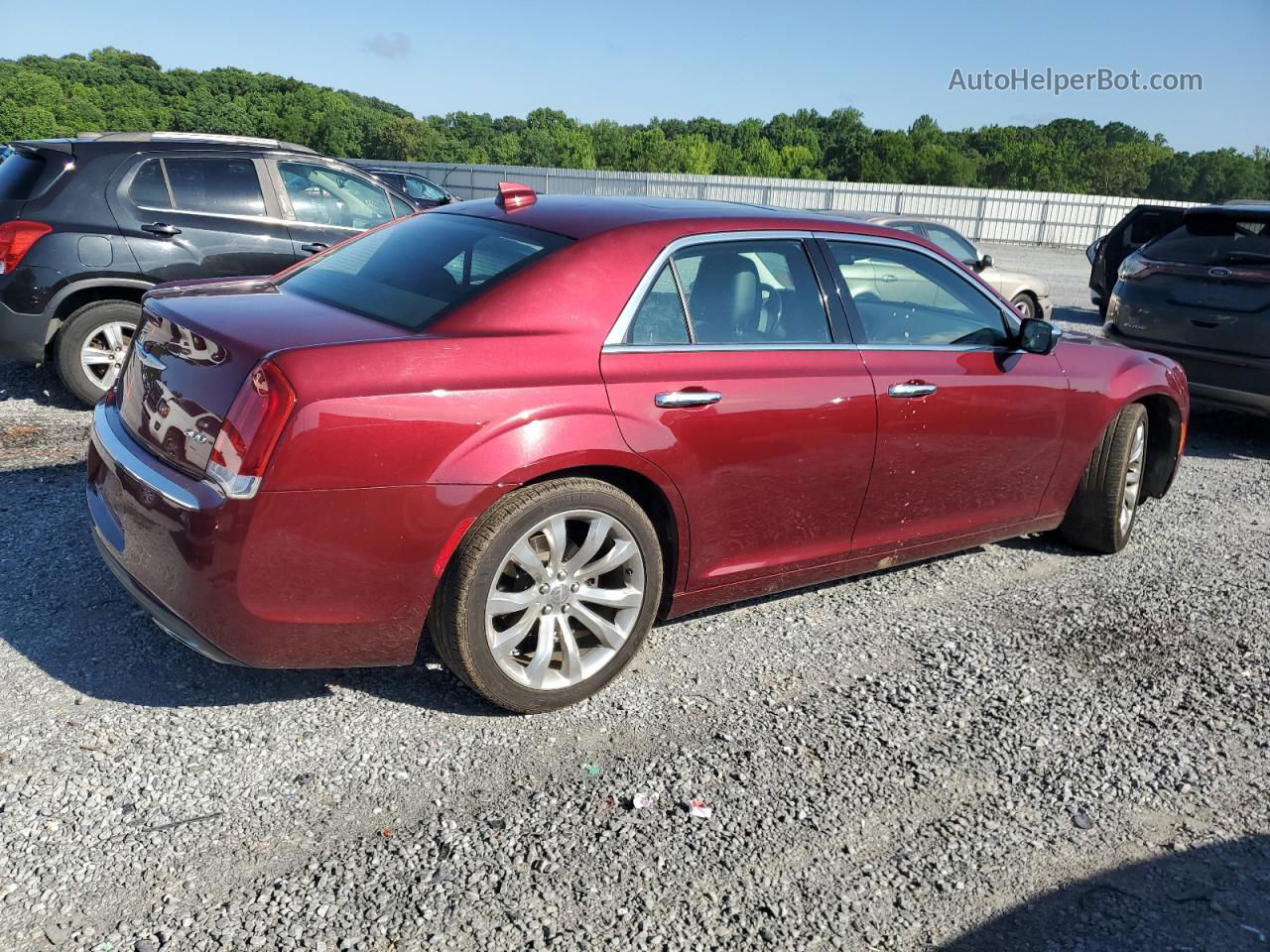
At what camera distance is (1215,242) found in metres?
7.78

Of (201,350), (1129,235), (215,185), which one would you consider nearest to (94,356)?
(215,185)

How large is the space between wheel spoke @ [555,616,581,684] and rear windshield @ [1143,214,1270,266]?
633 cm

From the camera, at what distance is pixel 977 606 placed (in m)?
4.70

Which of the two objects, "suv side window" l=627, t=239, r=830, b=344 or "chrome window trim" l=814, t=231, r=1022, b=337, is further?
"chrome window trim" l=814, t=231, r=1022, b=337

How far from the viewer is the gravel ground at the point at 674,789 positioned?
8.46ft

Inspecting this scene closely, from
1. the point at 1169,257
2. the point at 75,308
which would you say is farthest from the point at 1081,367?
the point at 75,308

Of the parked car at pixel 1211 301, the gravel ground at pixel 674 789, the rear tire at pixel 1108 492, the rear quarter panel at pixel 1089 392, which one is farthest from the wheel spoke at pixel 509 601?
the parked car at pixel 1211 301

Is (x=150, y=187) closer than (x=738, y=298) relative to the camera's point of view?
No

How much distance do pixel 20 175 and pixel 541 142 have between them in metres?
88.6

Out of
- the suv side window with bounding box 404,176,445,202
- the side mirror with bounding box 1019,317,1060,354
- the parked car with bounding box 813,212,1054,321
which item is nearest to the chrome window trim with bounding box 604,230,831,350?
the side mirror with bounding box 1019,317,1060,354

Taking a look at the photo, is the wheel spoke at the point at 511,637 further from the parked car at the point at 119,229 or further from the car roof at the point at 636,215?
the parked car at the point at 119,229

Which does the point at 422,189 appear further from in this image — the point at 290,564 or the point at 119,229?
the point at 290,564

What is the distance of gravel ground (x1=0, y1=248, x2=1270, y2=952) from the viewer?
8.46 feet

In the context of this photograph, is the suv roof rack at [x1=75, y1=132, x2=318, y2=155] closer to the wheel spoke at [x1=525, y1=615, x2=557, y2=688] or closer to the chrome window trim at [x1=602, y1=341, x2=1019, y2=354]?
the chrome window trim at [x1=602, y1=341, x2=1019, y2=354]
